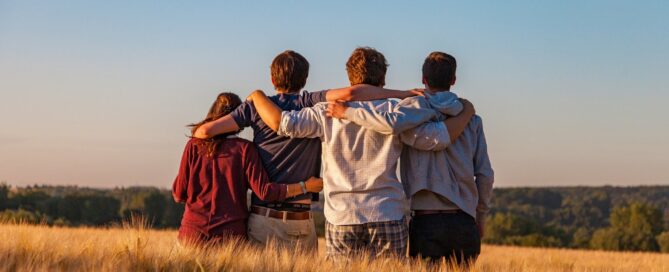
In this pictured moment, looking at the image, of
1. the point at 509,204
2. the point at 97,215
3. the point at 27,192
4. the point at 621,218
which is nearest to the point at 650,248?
the point at 621,218

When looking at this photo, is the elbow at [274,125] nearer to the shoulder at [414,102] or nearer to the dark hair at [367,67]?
the dark hair at [367,67]

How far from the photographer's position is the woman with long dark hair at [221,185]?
7.29m

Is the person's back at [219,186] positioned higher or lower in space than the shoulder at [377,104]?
lower

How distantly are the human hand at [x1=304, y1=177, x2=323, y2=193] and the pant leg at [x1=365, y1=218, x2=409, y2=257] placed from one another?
22.3 inches

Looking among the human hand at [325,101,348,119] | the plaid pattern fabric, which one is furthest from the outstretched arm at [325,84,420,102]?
the plaid pattern fabric

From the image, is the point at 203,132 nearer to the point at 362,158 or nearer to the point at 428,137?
the point at 362,158

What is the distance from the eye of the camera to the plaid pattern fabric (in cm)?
692

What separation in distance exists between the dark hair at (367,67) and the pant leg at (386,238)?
1145mm

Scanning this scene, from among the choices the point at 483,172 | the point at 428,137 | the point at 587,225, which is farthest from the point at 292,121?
the point at 587,225

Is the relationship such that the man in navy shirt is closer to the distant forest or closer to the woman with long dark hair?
the woman with long dark hair

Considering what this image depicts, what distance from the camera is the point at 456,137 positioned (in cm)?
718

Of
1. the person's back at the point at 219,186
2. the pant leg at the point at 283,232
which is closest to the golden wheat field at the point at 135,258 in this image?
the pant leg at the point at 283,232

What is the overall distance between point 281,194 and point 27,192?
54979 millimetres

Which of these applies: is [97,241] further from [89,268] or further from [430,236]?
[430,236]
